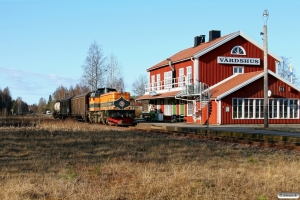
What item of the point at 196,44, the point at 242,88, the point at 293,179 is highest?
the point at 196,44

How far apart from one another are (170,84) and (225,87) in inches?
342

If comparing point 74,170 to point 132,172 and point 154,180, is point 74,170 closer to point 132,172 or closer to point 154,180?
point 132,172

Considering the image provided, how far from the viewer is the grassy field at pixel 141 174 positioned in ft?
23.8

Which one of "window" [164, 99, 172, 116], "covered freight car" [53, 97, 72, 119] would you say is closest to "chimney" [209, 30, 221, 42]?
"window" [164, 99, 172, 116]

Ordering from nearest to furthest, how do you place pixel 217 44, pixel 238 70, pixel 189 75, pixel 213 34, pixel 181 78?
1. pixel 217 44
2. pixel 189 75
3. pixel 238 70
4. pixel 181 78
5. pixel 213 34

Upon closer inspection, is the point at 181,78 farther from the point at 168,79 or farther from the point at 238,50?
the point at 238,50

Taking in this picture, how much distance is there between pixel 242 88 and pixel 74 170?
25.7m

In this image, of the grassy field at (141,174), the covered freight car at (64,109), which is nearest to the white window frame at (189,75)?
the covered freight car at (64,109)

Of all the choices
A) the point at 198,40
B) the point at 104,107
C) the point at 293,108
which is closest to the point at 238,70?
the point at 293,108

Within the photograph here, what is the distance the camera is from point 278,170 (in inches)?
376

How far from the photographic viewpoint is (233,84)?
34.2m

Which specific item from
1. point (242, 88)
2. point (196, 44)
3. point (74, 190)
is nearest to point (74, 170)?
point (74, 190)

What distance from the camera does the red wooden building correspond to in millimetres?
33438

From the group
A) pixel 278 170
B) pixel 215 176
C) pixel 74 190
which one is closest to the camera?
pixel 74 190
